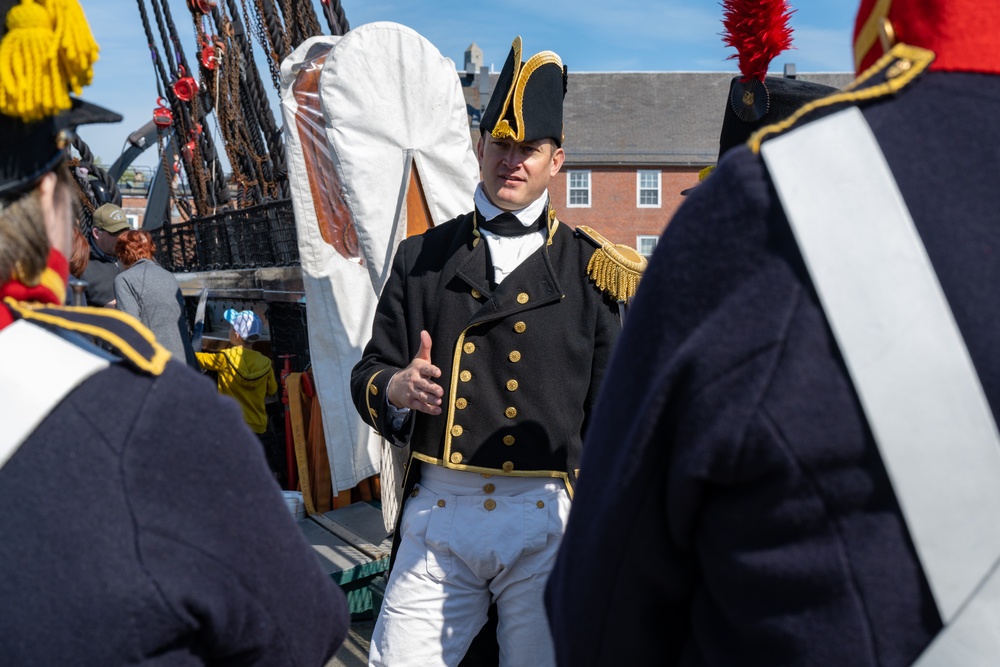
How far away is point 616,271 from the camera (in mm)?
2334

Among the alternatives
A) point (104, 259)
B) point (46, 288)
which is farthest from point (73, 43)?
point (104, 259)

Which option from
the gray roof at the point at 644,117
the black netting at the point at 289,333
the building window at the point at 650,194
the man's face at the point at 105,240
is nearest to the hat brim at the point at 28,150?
the black netting at the point at 289,333

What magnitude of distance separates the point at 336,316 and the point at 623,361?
358cm

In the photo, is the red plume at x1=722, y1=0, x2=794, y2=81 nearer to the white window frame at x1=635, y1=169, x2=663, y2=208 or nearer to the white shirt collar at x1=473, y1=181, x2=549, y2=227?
the white shirt collar at x1=473, y1=181, x2=549, y2=227

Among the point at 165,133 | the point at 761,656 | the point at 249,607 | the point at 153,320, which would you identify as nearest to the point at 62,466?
the point at 249,607

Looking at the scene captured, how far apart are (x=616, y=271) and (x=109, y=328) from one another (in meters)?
1.49

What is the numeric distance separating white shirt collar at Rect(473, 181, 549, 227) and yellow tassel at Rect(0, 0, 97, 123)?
4.57ft

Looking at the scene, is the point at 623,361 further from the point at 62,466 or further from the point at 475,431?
the point at 475,431

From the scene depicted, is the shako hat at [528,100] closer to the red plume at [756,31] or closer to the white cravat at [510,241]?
the white cravat at [510,241]

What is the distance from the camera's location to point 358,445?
461 centimetres

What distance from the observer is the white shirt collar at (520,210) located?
243 centimetres

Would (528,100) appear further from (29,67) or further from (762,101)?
(29,67)

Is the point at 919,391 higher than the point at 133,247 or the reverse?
higher

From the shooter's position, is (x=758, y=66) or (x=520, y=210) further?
(x=520, y=210)
